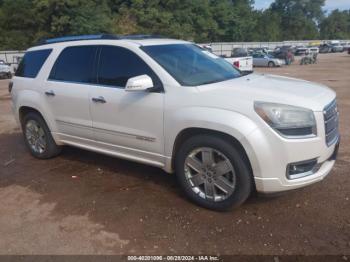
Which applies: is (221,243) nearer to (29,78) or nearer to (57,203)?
(57,203)

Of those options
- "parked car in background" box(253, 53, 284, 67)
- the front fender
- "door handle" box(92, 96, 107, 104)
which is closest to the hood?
"door handle" box(92, 96, 107, 104)

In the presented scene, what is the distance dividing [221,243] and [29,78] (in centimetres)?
387

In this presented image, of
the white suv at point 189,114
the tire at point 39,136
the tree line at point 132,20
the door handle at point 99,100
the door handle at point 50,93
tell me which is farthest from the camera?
the tree line at point 132,20

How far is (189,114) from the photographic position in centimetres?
384

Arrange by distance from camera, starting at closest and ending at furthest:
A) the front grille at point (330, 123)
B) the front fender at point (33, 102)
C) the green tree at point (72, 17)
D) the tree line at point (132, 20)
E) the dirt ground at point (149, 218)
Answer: the dirt ground at point (149, 218) → the front grille at point (330, 123) → the front fender at point (33, 102) → the green tree at point (72, 17) → the tree line at point (132, 20)

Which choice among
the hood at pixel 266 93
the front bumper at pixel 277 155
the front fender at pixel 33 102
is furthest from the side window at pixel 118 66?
the front bumper at pixel 277 155

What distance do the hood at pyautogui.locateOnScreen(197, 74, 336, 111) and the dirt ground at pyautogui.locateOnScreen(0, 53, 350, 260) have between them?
1125mm

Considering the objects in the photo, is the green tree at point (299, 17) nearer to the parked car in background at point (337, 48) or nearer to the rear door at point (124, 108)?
the parked car in background at point (337, 48)

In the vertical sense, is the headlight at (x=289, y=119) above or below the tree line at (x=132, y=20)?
below

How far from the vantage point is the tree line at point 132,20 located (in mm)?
49469

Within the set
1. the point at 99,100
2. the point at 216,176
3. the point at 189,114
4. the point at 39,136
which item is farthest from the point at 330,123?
the point at 39,136

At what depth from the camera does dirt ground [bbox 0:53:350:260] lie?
336 cm

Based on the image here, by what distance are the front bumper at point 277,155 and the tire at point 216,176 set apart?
135 millimetres

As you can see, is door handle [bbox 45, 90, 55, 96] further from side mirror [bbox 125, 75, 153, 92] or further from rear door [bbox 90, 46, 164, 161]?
side mirror [bbox 125, 75, 153, 92]
